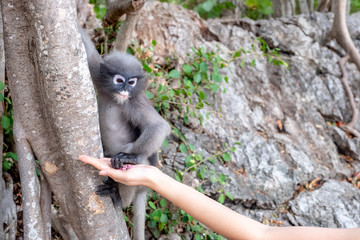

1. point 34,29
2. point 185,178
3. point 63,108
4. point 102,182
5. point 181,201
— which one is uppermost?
point 34,29

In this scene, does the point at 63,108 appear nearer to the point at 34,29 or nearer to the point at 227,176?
the point at 34,29

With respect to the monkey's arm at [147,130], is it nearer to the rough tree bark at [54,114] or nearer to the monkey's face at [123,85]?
the monkey's face at [123,85]

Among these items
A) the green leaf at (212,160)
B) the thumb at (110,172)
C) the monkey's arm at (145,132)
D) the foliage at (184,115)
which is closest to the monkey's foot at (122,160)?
the monkey's arm at (145,132)

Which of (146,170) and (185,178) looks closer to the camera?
(146,170)

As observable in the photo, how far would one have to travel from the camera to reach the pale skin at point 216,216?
55.2 inches

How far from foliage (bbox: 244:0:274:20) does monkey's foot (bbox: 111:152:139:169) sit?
4070mm

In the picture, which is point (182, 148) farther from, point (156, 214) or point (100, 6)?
point (100, 6)

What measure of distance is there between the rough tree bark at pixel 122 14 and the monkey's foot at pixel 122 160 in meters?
1.07

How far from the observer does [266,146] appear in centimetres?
402

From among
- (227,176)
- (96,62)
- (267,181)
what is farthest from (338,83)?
(96,62)

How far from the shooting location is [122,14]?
301cm

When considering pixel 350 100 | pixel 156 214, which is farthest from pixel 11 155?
pixel 350 100

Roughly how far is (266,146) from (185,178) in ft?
3.74

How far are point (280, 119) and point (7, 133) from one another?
2844 millimetres
